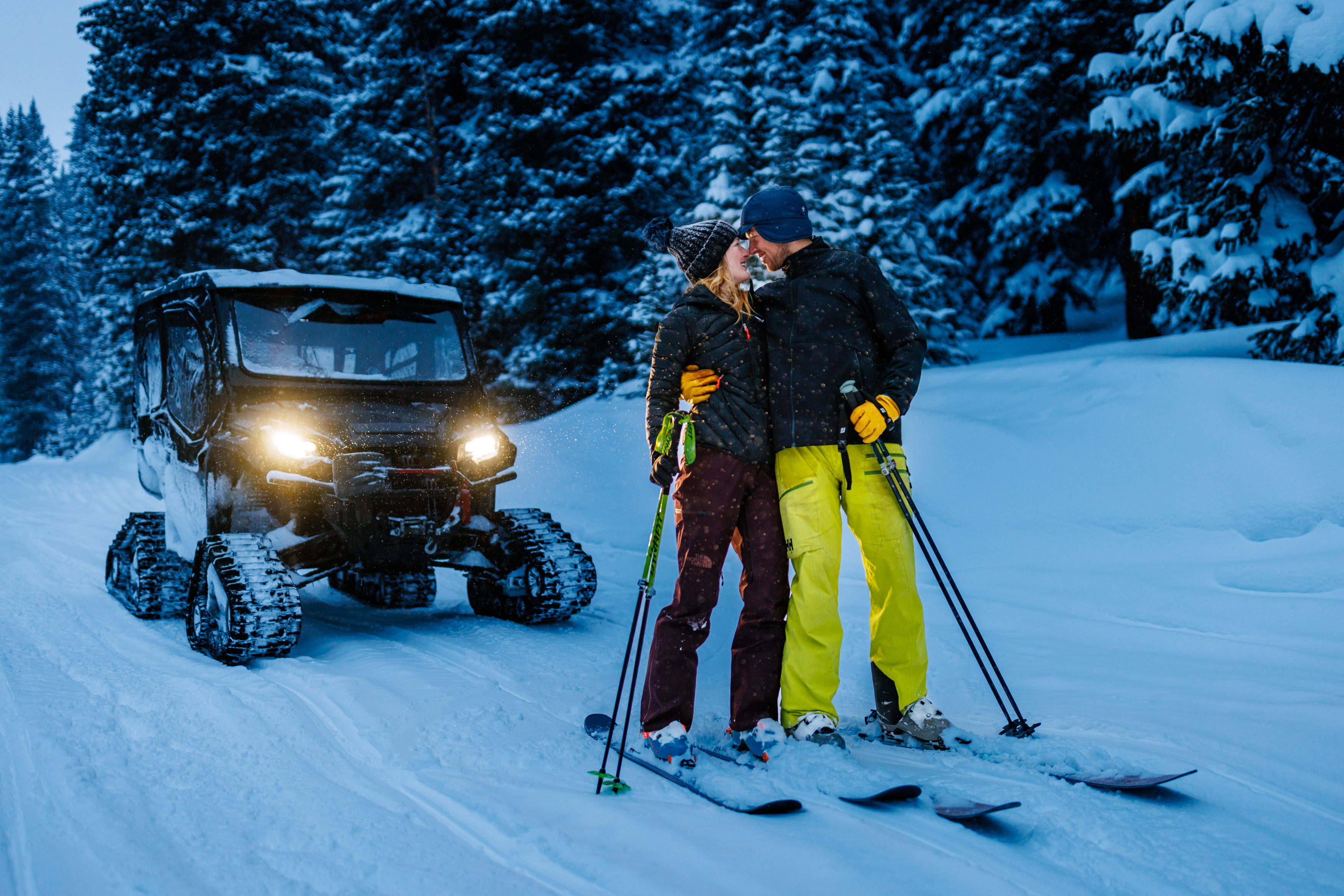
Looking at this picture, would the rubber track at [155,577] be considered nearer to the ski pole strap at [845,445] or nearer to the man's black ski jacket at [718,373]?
the man's black ski jacket at [718,373]

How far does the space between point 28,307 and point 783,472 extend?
45.2 m

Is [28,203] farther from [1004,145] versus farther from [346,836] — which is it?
[346,836]

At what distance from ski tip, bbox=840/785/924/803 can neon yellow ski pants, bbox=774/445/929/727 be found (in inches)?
20.5

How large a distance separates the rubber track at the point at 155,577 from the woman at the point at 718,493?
12.6ft

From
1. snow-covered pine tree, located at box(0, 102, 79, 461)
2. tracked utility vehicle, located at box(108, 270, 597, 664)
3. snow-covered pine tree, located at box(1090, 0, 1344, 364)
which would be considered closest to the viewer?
tracked utility vehicle, located at box(108, 270, 597, 664)

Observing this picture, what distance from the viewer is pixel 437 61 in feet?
56.0

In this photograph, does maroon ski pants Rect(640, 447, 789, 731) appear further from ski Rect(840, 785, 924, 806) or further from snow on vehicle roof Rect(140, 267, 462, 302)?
snow on vehicle roof Rect(140, 267, 462, 302)

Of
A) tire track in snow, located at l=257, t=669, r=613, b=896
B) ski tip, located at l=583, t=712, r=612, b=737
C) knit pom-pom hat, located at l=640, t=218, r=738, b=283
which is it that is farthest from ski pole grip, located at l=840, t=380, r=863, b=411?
tire track in snow, located at l=257, t=669, r=613, b=896

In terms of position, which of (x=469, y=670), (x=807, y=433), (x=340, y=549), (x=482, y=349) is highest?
(x=482, y=349)

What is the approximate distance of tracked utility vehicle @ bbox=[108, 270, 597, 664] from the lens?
4.74m

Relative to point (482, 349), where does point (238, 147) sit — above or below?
above

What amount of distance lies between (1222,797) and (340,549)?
4418 mm

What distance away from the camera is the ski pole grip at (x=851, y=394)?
10.3 ft

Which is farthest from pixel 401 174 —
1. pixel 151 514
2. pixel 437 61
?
pixel 151 514
